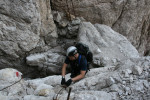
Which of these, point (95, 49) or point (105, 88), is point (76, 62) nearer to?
point (105, 88)

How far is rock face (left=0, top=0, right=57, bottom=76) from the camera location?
28.6 ft

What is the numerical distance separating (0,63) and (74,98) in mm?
6776

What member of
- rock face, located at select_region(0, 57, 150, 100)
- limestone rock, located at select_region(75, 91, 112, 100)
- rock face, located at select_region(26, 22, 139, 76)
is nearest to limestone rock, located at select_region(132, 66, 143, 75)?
rock face, located at select_region(0, 57, 150, 100)

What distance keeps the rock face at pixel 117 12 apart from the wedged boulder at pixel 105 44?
1065 millimetres

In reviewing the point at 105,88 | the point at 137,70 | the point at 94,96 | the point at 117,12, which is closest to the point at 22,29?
the point at 105,88

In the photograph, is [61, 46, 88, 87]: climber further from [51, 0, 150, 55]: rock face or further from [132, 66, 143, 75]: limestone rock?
[51, 0, 150, 55]: rock face

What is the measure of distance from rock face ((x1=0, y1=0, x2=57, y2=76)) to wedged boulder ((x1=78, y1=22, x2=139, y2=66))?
2299 mm

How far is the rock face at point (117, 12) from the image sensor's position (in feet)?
37.2

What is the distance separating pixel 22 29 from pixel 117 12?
7307 mm

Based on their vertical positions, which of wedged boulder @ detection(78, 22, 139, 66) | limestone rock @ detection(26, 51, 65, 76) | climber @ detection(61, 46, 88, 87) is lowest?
limestone rock @ detection(26, 51, 65, 76)

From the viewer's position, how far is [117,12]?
1266 cm

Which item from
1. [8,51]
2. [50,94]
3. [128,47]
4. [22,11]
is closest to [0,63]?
[8,51]

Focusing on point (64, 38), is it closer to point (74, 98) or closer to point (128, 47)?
point (128, 47)

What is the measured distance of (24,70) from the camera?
35.2 ft
